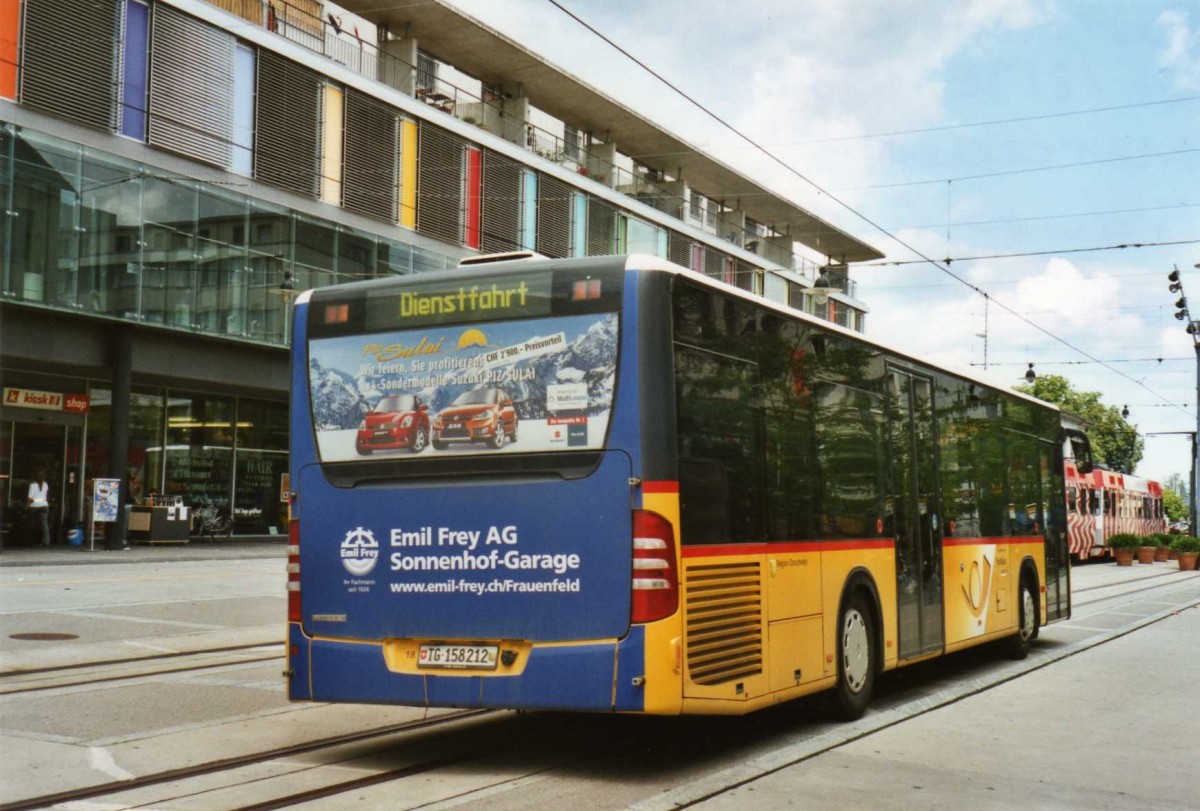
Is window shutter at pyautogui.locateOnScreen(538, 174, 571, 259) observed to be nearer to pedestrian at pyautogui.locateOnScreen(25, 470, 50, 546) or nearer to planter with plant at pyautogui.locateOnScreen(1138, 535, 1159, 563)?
pedestrian at pyautogui.locateOnScreen(25, 470, 50, 546)

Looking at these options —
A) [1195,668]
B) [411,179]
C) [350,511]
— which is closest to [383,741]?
[350,511]

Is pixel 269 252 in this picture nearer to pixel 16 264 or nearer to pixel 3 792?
pixel 16 264

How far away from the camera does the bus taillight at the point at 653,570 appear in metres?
6.89

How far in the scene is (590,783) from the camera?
22.7 ft

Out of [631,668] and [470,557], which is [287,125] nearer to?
[470,557]

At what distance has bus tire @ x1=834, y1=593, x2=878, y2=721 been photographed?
9.11 metres

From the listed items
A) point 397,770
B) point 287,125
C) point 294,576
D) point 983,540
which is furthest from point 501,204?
point 397,770

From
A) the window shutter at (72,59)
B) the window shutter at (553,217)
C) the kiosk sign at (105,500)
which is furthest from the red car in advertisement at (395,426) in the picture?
the window shutter at (553,217)

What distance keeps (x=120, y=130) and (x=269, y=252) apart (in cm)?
459

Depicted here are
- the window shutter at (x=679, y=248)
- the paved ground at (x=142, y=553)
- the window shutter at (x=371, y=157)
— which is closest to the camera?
the paved ground at (x=142, y=553)

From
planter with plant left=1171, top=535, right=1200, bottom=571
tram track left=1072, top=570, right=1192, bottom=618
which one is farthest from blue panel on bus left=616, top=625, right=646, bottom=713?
Answer: planter with plant left=1171, top=535, right=1200, bottom=571

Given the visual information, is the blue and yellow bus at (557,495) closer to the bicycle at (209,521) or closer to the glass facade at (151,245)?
the glass facade at (151,245)

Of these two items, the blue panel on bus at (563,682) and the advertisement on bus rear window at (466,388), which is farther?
the advertisement on bus rear window at (466,388)

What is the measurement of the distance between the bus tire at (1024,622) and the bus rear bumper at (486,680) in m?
8.11
